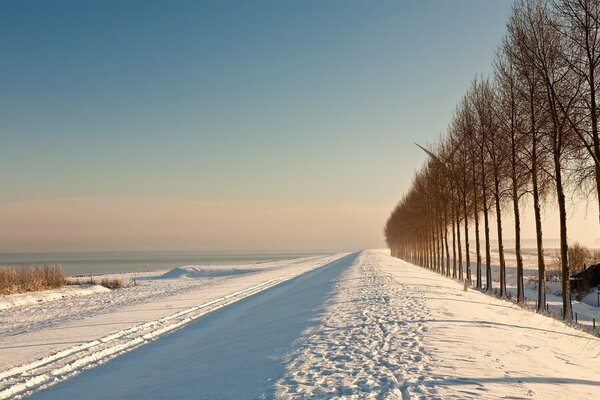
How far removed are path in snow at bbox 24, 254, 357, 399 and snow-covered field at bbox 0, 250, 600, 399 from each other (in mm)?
42

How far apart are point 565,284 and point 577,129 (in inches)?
256

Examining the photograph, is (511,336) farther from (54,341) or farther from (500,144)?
(500,144)

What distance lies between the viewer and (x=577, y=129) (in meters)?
17.3

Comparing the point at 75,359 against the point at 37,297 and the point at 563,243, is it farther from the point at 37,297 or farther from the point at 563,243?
the point at 37,297

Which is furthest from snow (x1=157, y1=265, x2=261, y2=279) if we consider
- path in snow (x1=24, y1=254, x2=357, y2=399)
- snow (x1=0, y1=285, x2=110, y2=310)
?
path in snow (x1=24, y1=254, x2=357, y2=399)

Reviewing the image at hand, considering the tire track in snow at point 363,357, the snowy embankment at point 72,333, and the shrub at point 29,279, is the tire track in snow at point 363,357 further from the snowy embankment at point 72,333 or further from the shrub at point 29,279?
the shrub at point 29,279

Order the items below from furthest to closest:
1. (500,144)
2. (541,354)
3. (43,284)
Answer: (43,284) → (500,144) → (541,354)

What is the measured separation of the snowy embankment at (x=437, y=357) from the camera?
25.1 ft

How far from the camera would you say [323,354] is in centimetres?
995

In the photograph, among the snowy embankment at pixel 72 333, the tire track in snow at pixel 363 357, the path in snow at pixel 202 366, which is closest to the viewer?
the tire track in snow at pixel 363 357

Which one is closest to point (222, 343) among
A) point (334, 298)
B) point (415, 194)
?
point (334, 298)

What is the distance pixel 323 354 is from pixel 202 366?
108 inches

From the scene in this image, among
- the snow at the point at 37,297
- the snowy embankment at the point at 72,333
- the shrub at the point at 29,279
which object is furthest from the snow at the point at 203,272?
the snowy embankment at the point at 72,333

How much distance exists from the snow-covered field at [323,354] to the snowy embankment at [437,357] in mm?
33
